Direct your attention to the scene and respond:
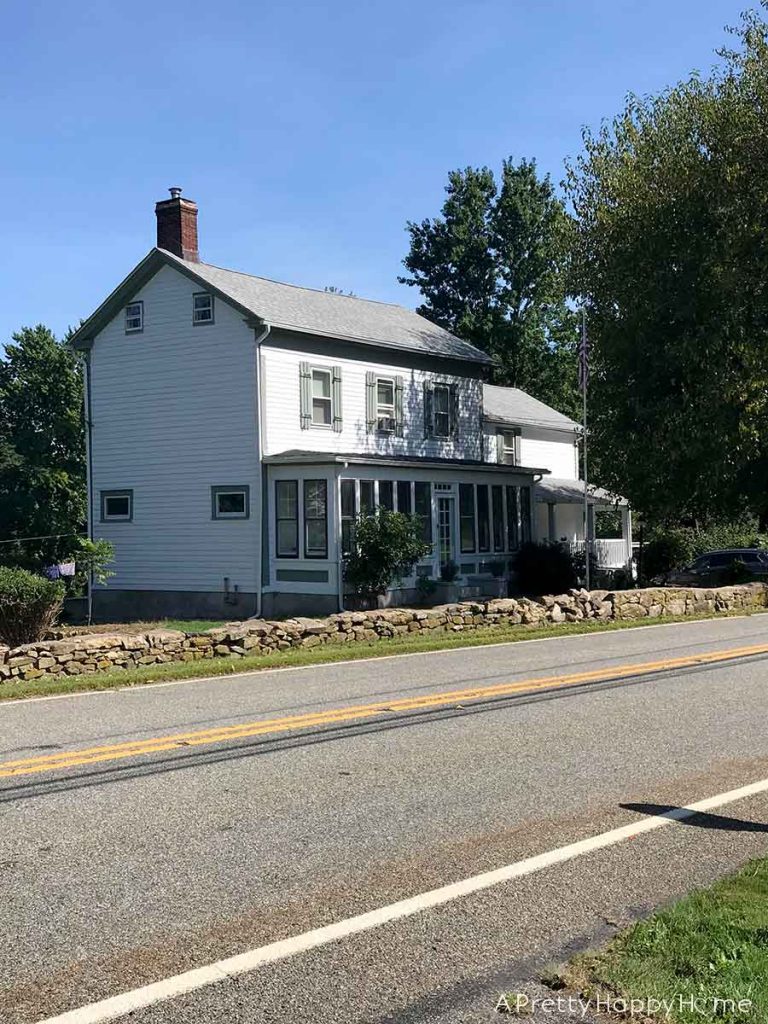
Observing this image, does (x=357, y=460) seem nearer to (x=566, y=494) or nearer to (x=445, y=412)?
(x=445, y=412)

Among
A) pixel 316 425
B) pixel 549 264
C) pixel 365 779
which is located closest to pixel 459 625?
pixel 316 425

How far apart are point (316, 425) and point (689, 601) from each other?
1032cm

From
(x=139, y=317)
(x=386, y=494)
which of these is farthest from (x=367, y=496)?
(x=139, y=317)

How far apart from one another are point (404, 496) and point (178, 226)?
377 inches

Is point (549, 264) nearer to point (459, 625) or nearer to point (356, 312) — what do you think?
point (356, 312)

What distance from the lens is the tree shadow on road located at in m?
6.51

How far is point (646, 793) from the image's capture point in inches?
292

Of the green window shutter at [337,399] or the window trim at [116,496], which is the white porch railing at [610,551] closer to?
the green window shutter at [337,399]

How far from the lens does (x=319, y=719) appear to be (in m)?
10.4

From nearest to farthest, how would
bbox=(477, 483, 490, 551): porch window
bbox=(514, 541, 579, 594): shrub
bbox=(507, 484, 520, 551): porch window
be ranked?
bbox=(477, 483, 490, 551): porch window
bbox=(514, 541, 579, 594): shrub
bbox=(507, 484, 520, 551): porch window

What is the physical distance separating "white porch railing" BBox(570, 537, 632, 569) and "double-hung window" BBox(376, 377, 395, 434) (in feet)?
27.3

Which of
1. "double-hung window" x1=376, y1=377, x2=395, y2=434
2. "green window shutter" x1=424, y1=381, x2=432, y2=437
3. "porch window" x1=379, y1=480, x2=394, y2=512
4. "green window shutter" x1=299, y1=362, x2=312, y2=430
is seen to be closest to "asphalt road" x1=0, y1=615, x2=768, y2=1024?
"porch window" x1=379, y1=480, x2=394, y2=512

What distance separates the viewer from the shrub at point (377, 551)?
2516 centimetres

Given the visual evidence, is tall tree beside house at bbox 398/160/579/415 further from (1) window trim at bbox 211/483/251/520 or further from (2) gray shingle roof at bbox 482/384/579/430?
(1) window trim at bbox 211/483/251/520
